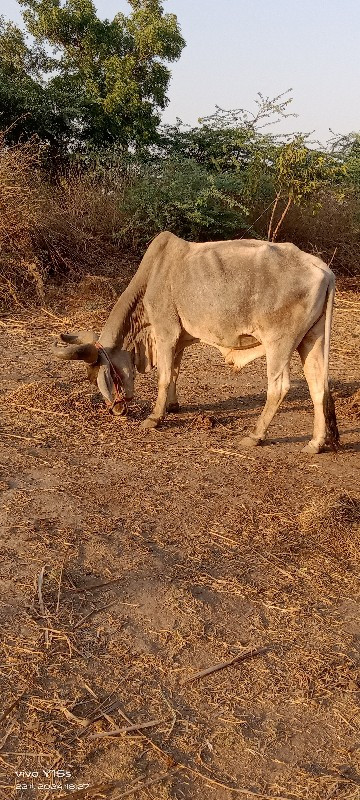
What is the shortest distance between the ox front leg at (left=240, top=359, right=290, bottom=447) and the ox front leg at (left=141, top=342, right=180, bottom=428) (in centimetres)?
83

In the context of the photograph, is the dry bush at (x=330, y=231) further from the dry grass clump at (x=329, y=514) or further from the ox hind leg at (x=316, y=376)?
the dry grass clump at (x=329, y=514)

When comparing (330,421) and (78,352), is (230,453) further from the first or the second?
(78,352)

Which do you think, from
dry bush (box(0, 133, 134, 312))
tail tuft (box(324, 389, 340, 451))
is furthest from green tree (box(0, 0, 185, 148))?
tail tuft (box(324, 389, 340, 451))

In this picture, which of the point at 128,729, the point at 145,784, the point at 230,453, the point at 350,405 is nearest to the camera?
the point at 145,784

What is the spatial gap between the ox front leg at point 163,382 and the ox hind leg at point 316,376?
120 cm

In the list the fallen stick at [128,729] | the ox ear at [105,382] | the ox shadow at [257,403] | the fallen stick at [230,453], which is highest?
the ox ear at [105,382]

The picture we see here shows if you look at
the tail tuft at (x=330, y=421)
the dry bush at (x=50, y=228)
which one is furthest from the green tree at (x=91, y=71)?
the tail tuft at (x=330, y=421)

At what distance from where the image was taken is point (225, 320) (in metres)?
6.38

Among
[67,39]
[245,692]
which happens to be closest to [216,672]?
[245,692]

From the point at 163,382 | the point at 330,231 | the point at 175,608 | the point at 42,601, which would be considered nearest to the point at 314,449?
the point at 163,382

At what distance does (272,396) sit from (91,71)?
1159cm

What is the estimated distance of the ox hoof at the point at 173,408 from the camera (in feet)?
24.1

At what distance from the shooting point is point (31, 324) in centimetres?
1033

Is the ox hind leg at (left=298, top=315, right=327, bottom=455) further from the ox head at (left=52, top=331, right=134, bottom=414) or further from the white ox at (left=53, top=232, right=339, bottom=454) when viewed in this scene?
the ox head at (left=52, top=331, right=134, bottom=414)
